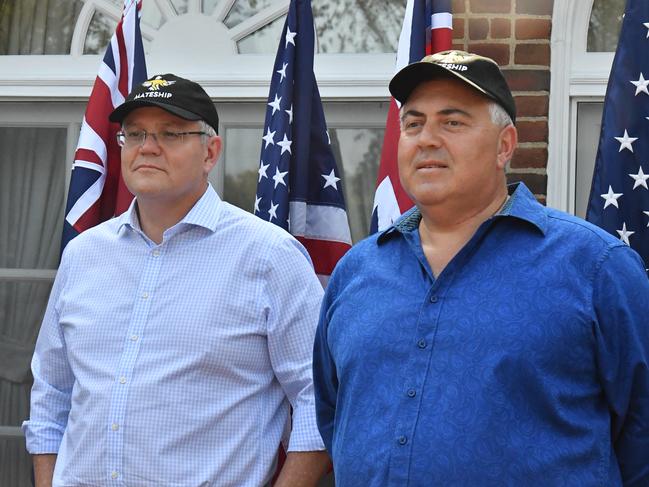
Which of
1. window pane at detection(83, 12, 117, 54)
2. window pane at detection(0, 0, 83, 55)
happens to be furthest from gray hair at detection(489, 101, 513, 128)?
window pane at detection(0, 0, 83, 55)

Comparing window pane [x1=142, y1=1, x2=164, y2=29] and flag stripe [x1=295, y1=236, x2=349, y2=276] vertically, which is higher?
window pane [x1=142, y1=1, x2=164, y2=29]

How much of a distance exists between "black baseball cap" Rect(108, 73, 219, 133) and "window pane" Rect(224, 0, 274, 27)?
1529mm

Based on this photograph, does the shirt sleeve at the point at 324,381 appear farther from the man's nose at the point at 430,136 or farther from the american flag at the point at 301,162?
the american flag at the point at 301,162

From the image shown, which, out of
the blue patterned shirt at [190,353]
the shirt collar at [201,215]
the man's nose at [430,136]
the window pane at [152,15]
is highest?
the window pane at [152,15]

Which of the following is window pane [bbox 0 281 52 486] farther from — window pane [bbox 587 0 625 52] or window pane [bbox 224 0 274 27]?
window pane [bbox 587 0 625 52]

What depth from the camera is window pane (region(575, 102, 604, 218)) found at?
171 inches

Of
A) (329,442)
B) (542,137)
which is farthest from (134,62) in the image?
(329,442)

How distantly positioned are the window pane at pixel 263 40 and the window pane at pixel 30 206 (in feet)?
3.37

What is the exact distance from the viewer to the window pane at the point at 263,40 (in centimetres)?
470

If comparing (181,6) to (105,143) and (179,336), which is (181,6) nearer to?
(105,143)

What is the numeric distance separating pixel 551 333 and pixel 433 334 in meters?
0.26

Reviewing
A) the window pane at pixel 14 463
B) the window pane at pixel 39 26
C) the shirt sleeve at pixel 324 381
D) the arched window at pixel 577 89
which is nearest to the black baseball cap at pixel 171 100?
the shirt sleeve at pixel 324 381

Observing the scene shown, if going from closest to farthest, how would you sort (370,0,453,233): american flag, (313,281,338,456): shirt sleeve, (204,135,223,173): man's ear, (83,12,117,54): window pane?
(313,281,338,456): shirt sleeve, (204,135,223,173): man's ear, (370,0,453,233): american flag, (83,12,117,54): window pane

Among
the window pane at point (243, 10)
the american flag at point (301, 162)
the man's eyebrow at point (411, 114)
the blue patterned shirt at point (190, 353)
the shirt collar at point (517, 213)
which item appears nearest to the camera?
the shirt collar at point (517, 213)
